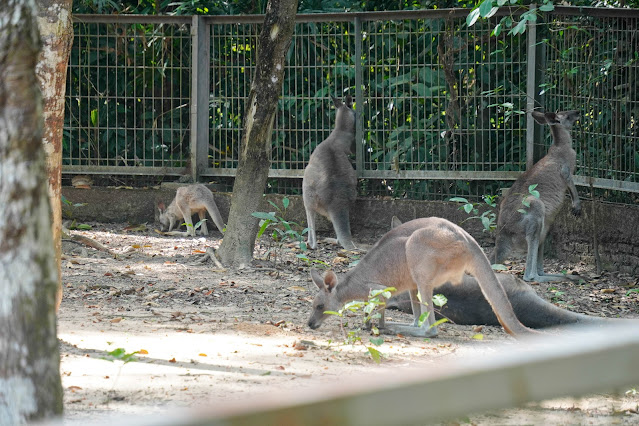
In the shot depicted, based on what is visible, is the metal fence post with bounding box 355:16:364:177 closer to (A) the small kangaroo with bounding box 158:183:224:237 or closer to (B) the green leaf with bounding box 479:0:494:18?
(A) the small kangaroo with bounding box 158:183:224:237

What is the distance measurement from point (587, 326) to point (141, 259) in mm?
4499

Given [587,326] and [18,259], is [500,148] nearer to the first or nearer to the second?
[587,326]

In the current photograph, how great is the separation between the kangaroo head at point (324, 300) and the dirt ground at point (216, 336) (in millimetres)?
110

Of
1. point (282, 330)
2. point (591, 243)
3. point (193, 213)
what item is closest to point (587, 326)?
point (282, 330)

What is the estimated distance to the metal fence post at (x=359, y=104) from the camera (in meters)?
10.4

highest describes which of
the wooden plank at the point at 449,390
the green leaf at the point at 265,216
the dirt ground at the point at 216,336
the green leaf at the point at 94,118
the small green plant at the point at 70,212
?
the green leaf at the point at 94,118

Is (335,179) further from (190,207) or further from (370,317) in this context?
(370,317)

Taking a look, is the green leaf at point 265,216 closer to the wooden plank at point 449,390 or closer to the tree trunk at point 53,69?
the tree trunk at point 53,69

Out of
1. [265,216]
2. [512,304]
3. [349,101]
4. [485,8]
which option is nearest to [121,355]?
[512,304]

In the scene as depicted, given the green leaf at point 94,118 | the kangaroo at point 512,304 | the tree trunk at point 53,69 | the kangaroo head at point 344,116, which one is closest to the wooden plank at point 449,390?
the tree trunk at point 53,69

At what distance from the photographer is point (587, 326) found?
6.21 meters

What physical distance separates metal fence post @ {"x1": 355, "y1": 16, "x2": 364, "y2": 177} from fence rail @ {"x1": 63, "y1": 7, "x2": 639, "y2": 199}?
0.9 inches

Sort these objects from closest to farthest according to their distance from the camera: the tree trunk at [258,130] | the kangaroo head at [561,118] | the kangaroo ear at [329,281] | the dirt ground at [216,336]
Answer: the dirt ground at [216,336], the kangaroo ear at [329,281], the tree trunk at [258,130], the kangaroo head at [561,118]

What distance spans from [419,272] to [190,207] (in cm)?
521
